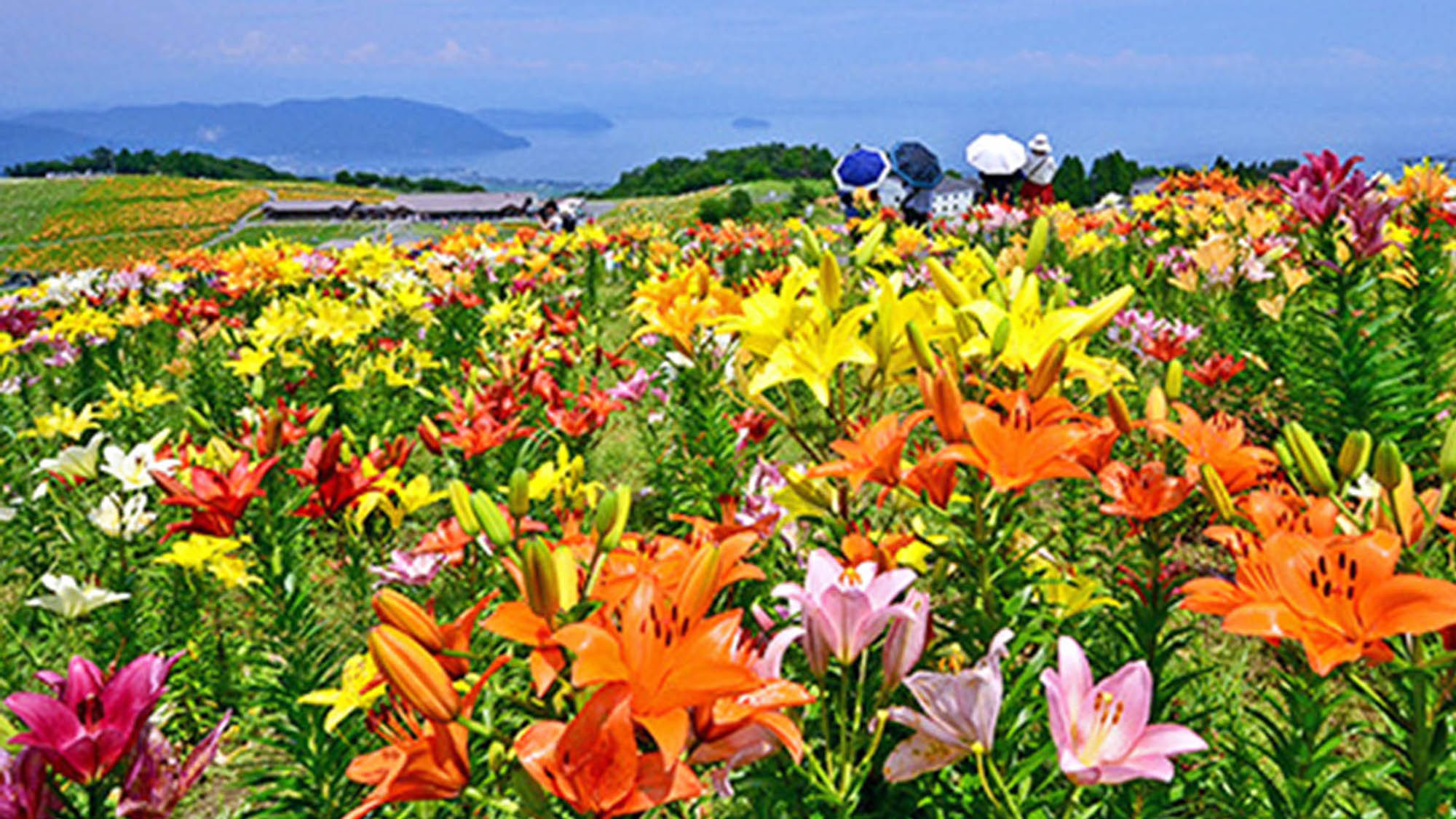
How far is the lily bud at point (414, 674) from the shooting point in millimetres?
822

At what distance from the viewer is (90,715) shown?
98 centimetres

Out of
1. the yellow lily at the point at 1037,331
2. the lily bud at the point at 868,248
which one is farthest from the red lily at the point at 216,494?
the yellow lily at the point at 1037,331

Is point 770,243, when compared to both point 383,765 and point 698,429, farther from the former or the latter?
point 383,765

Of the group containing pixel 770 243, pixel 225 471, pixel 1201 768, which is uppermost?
pixel 770 243

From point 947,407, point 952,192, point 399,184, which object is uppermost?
point 399,184

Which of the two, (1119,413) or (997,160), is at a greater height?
(997,160)

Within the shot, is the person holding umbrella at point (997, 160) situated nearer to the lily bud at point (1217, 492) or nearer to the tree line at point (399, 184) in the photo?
the lily bud at point (1217, 492)

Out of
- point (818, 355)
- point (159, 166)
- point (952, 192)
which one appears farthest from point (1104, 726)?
point (159, 166)

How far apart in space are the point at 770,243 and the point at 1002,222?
216cm

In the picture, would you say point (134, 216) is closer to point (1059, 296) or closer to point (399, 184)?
point (399, 184)

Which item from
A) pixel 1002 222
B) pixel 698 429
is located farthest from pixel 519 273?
pixel 698 429

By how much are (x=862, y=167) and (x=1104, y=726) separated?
18.3m

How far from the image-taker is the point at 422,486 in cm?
214

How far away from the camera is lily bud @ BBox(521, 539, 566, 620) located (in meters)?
0.90
